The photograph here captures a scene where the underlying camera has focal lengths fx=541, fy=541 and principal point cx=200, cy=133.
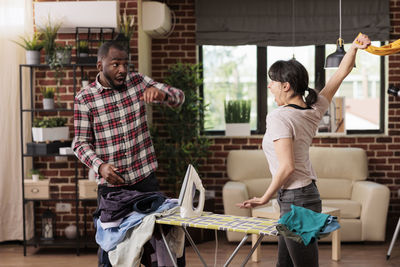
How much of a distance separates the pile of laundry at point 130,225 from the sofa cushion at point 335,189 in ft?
9.54

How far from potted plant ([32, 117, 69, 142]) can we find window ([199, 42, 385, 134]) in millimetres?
1758

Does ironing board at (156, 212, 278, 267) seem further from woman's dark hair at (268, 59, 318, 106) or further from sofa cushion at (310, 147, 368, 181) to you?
sofa cushion at (310, 147, 368, 181)

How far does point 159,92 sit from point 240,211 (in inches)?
105

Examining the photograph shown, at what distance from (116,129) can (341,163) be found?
10.5 feet

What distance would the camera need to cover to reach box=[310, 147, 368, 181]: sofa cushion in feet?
18.2

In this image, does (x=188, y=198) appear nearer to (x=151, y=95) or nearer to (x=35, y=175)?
(x=151, y=95)

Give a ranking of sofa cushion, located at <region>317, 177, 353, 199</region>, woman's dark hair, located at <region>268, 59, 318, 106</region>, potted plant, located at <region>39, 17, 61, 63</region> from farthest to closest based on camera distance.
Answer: sofa cushion, located at <region>317, 177, 353, 199</region>
potted plant, located at <region>39, 17, 61, 63</region>
woman's dark hair, located at <region>268, 59, 318, 106</region>

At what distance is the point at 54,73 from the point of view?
16.6 ft

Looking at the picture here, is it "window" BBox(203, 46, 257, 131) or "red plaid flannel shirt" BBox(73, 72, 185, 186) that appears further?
"window" BBox(203, 46, 257, 131)

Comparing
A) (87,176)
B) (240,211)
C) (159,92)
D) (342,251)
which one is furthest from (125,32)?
(342,251)

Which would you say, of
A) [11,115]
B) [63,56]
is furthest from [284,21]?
[11,115]

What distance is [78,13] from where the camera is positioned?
473 cm

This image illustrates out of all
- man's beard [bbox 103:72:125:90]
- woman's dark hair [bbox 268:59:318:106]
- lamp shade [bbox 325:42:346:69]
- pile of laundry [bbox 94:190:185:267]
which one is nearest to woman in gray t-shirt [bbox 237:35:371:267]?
woman's dark hair [bbox 268:59:318:106]

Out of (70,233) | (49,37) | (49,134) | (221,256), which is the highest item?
(49,37)
